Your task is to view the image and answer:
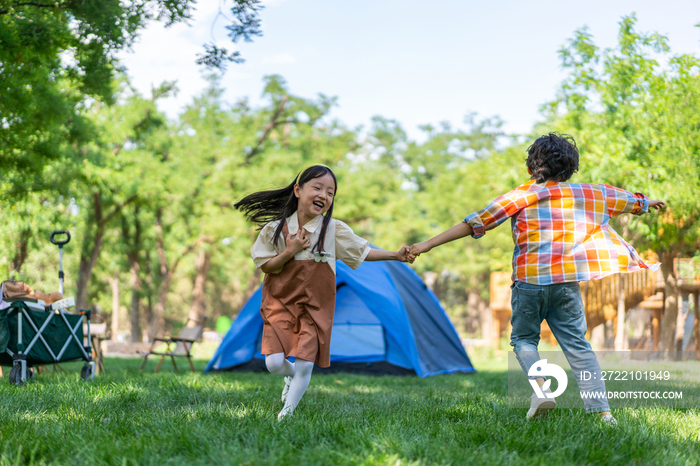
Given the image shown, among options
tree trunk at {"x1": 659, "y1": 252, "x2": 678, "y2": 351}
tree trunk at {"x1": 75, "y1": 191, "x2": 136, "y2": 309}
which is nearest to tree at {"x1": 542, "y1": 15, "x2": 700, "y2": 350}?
tree trunk at {"x1": 659, "y1": 252, "x2": 678, "y2": 351}

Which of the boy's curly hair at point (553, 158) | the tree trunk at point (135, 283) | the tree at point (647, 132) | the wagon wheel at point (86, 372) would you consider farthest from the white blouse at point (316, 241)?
the tree trunk at point (135, 283)

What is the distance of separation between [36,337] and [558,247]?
14.7 ft

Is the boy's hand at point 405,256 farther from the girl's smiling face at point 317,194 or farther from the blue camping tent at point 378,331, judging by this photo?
the blue camping tent at point 378,331

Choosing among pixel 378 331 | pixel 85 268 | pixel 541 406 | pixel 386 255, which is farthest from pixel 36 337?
pixel 85 268

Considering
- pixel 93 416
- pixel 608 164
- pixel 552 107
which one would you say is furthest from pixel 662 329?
pixel 93 416

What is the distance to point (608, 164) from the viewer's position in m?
9.66

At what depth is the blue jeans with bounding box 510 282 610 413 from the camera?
3.11 m

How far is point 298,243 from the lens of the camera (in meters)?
3.36

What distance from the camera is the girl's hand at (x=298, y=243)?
3357mm

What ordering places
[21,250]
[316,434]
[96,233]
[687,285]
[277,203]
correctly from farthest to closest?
[96,233] → [21,250] → [687,285] → [277,203] → [316,434]

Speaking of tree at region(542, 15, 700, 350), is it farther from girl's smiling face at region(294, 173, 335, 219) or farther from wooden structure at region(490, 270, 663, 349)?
girl's smiling face at region(294, 173, 335, 219)

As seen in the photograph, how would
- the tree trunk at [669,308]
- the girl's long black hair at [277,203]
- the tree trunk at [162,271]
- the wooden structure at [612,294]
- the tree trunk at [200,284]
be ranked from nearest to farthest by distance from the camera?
1. the girl's long black hair at [277,203]
2. the tree trunk at [669,308]
3. the wooden structure at [612,294]
4. the tree trunk at [162,271]
5. the tree trunk at [200,284]

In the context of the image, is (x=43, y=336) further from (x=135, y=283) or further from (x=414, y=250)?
(x=135, y=283)

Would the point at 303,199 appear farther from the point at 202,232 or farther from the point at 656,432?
the point at 202,232
